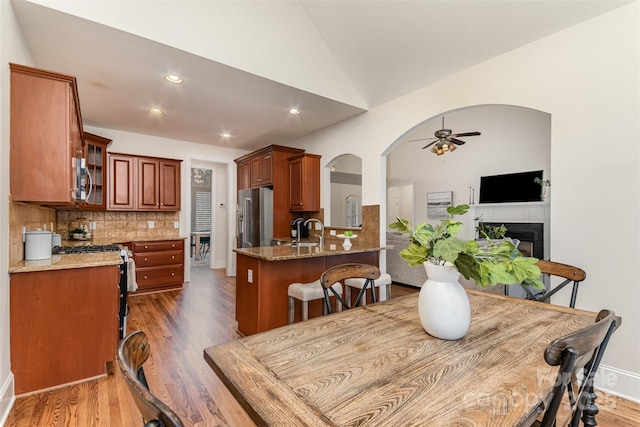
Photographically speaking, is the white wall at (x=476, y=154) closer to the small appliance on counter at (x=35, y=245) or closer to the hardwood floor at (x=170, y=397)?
the hardwood floor at (x=170, y=397)

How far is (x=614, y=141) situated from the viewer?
6.95 ft

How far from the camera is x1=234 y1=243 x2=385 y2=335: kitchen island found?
9.27ft

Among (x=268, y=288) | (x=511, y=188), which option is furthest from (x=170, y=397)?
(x=511, y=188)

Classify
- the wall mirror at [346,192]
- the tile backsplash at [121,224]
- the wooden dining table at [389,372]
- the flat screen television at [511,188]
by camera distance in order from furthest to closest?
the wall mirror at [346,192]
the flat screen television at [511,188]
the tile backsplash at [121,224]
the wooden dining table at [389,372]

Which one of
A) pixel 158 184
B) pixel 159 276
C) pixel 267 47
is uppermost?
pixel 267 47

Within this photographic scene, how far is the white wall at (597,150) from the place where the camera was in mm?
2053

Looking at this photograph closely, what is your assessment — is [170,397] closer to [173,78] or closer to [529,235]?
[173,78]

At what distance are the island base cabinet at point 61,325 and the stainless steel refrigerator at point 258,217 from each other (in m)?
2.59

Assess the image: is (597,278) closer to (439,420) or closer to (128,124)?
(439,420)

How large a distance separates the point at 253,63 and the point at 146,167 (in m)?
3.00

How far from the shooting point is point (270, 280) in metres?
2.86

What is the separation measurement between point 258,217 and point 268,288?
7.35 feet

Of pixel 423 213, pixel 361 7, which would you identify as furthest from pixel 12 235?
pixel 423 213

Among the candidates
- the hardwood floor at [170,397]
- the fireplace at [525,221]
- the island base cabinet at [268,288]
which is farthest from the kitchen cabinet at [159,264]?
the fireplace at [525,221]
